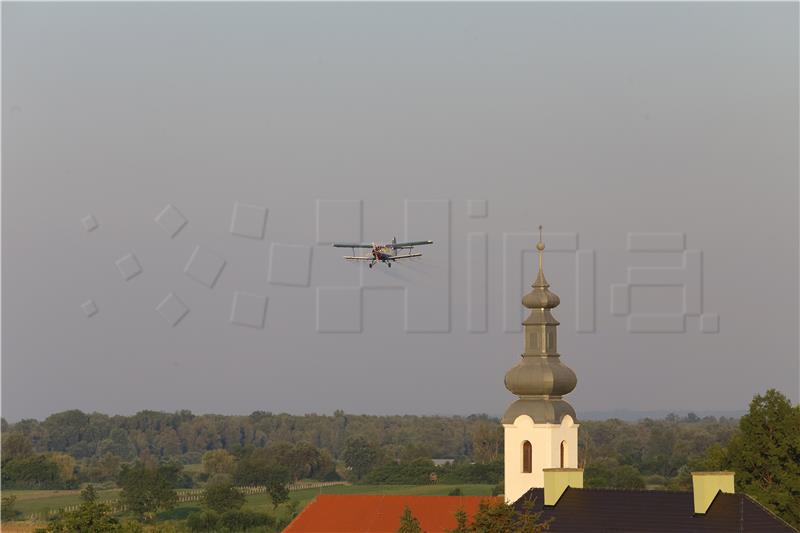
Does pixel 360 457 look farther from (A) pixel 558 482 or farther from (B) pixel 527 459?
(A) pixel 558 482

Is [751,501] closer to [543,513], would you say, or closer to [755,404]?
[543,513]

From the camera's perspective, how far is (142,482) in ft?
407

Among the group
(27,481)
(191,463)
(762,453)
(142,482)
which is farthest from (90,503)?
(191,463)

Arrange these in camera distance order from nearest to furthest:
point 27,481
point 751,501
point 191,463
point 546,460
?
1. point 751,501
2. point 546,460
3. point 27,481
4. point 191,463

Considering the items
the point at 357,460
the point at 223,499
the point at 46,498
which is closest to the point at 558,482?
the point at 223,499

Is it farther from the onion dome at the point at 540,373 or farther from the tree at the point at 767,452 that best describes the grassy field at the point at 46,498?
the tree at the point at 767,452

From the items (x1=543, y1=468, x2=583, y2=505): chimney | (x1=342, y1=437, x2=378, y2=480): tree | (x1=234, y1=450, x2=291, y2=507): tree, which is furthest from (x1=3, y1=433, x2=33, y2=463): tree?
(x1=543, y1=468, x2=583, y2=505): chimney

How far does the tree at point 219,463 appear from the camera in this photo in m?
162

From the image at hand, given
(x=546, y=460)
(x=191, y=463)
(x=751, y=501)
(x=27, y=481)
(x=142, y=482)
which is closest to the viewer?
(x=751, y=501)

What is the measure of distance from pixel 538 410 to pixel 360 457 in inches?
4015

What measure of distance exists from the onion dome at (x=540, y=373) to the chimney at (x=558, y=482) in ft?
A: 27.3

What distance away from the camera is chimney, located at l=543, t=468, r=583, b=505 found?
55969mm

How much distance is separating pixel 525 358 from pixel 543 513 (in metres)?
12.6

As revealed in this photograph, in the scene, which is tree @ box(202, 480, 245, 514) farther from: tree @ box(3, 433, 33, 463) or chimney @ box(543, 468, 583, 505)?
chimney @ box(543, 468, 583, 505)
